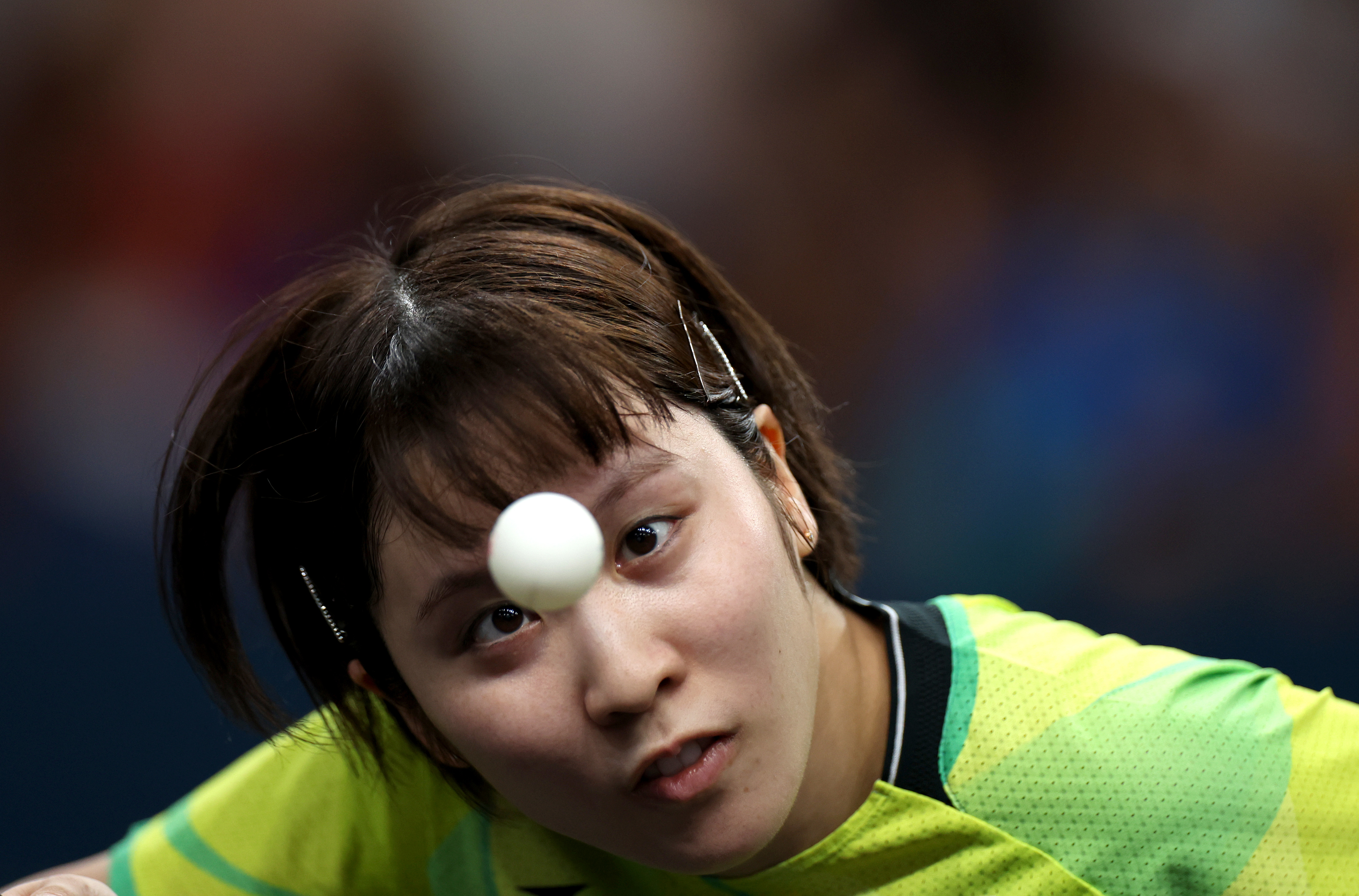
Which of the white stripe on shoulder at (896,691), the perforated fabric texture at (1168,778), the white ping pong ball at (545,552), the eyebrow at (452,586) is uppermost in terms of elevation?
the white ping pong ball at (545,552)

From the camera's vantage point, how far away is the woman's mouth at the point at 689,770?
0.62 metres

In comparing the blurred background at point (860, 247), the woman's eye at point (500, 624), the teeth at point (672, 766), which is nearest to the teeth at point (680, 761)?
the teeth at point (672, 766)

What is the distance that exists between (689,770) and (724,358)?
0.89ft

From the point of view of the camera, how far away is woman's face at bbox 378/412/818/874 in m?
0.60

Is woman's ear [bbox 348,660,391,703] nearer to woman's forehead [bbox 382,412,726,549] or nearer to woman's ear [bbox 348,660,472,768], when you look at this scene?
woman's ear [bbox 348,660,472,768]

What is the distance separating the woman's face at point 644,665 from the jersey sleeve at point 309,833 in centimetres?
26

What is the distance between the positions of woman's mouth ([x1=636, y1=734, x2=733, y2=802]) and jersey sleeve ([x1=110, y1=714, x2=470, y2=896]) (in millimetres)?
317

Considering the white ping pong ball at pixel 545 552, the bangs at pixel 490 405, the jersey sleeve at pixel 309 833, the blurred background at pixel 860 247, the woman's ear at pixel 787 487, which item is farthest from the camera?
the blurred background at pixel 860 247

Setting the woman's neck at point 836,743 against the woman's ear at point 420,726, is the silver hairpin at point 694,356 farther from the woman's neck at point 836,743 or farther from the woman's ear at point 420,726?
the woman's ear at point 420,726

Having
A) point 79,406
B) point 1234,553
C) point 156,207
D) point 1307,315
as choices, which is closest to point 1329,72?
point 1307,315

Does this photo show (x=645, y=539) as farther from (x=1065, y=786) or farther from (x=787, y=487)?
(x=1065, y=786)

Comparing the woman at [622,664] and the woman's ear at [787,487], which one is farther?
the woman's ear at [787,487]

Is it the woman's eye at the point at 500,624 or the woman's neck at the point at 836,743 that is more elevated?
the woman's eye at the point at 500,624

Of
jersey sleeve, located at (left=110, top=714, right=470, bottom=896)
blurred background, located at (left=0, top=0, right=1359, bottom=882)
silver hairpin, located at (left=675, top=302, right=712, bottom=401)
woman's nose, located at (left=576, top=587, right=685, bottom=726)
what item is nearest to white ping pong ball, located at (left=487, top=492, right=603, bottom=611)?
woman's nose, located at (left=576, top=587, right=685, bottom=726)
